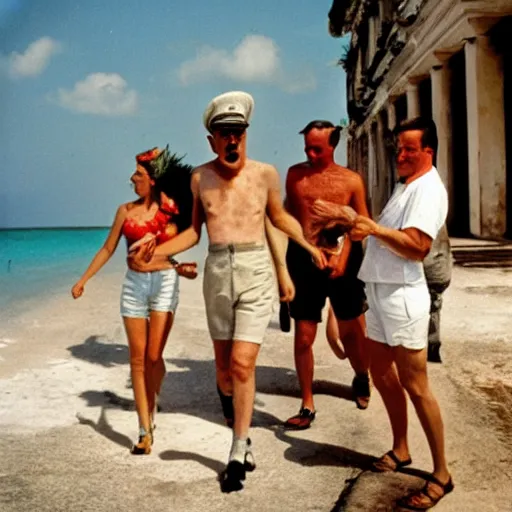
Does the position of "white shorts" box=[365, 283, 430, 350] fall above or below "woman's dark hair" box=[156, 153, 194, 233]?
below

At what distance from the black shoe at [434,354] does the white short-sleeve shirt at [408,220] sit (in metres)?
3.26

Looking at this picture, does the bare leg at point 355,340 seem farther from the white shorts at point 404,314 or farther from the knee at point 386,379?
the white shorts at point 404,314

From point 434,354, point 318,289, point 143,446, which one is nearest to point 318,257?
point 318,289

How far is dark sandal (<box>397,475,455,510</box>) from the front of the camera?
366cm

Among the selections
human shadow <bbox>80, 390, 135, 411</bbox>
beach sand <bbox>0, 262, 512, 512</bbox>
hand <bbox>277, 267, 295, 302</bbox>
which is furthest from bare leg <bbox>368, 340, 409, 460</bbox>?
human shadow <bbox>80, 390, 135, 411</bbox>

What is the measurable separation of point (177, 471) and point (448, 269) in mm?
3634

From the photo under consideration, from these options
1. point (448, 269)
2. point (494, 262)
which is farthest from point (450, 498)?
point (494, 262)

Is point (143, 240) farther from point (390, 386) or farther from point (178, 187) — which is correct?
point (390, 386)

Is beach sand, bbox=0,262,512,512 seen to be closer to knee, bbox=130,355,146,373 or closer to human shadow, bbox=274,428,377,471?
human shadow, bbox=274,428,377,471

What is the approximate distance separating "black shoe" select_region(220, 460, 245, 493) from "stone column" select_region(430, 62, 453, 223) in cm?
1511

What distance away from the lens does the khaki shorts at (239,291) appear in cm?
442

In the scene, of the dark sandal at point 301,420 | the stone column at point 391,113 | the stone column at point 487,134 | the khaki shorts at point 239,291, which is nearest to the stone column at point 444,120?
the stone column at point 487,134

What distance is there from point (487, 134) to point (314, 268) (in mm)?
11063

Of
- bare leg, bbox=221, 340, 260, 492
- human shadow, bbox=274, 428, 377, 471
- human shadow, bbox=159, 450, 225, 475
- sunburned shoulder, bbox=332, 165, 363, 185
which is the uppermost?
sunburned shoulder, bbox=332, 165, 363, 185
